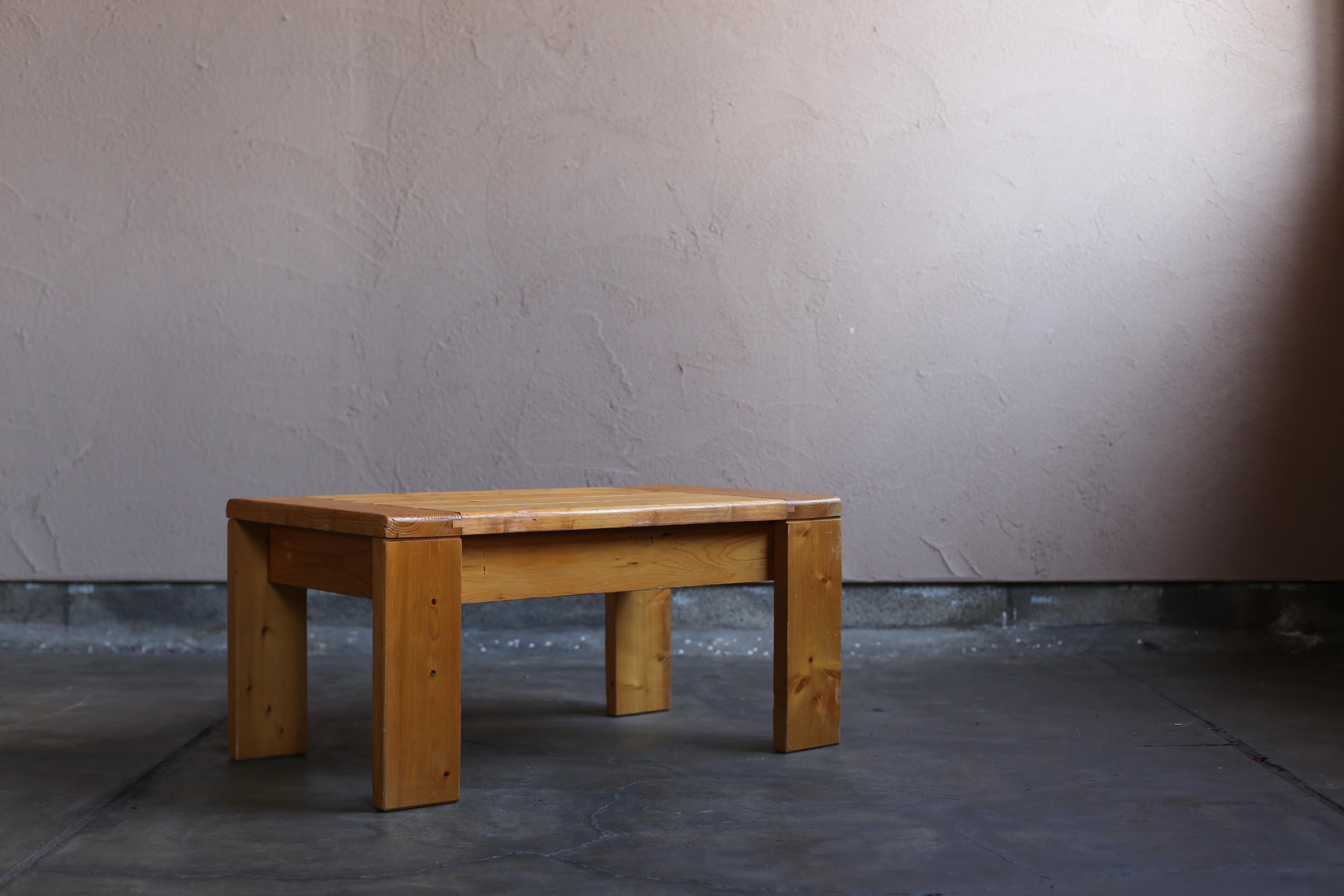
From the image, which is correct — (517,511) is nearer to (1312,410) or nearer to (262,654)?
(262,654)

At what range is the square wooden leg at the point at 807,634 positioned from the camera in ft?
6.75

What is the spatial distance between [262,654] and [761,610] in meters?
1.51

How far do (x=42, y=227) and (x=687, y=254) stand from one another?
1.70 metres

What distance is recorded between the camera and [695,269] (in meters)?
3.12

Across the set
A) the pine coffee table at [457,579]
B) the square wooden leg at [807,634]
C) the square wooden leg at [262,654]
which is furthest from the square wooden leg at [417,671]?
the square wooden leg at [807,634]

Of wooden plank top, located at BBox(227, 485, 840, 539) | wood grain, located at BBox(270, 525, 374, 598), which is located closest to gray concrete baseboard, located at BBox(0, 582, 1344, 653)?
wooden plank top, located at BBox(227, 485, 840, 539)

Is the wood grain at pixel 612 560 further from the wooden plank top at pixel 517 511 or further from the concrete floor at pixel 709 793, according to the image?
the concrete floor at pixel 709 793

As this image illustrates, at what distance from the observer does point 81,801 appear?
1739 millimetres

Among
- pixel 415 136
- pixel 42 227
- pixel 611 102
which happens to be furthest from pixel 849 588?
pixel 42 227

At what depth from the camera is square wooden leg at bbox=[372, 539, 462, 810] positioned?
1.65 meters

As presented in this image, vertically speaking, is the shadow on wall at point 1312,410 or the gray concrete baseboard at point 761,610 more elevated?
the shadow on wall at point 1312,410

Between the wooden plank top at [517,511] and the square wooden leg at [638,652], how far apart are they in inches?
10.1

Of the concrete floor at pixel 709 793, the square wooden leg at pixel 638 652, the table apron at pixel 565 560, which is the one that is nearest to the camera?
the concrete floor at pixel 709 793

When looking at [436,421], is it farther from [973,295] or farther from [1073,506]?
[1073,506]
